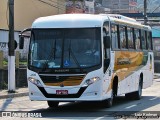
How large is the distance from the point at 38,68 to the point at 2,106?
382 cm

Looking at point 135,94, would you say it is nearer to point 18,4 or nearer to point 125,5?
point 18,4

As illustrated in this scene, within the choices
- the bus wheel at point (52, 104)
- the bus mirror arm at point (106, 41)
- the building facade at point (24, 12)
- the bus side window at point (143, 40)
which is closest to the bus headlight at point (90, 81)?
the bus mirror arm at point (106, 41)

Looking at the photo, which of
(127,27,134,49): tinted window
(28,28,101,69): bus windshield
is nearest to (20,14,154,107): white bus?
(28,28,101,69): bus windshield

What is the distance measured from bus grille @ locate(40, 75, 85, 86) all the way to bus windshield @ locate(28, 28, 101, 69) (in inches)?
13.4

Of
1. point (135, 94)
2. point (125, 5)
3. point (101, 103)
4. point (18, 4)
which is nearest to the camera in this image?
point (101, 103)

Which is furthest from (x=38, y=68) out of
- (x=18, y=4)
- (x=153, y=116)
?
(x=18, y=4)

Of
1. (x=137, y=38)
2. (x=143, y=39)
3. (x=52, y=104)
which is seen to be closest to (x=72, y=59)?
(x=52, y=104)

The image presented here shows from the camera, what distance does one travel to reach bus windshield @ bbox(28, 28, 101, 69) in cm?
1545

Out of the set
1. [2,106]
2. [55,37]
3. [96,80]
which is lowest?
[2,106]

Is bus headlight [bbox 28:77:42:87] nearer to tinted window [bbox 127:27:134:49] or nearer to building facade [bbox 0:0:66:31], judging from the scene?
tinted window [bbox 127:27:134:49]

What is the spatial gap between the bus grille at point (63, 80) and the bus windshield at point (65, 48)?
0.34m

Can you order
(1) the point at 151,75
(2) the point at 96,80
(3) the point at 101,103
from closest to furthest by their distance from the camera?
(2) the point at 96,80 → (3) the point at 101,103 → (1) the point at 151,75

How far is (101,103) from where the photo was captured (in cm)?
1841

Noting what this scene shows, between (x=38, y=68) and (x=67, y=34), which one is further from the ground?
(x=67, y=34)
